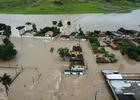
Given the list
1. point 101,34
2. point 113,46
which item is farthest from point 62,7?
point 113,46

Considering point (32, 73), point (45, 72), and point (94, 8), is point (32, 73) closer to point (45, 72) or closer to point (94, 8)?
point (45, 72)

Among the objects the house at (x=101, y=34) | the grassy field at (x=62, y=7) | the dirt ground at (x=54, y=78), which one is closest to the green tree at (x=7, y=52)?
the dirt ground at (x=54, y=78)

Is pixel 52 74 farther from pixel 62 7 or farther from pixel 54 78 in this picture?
pixel 62 7

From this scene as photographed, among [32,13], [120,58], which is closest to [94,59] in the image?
[120,58]

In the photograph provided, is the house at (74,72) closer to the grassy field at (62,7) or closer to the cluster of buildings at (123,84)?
the cluster of buildings at (123,84)

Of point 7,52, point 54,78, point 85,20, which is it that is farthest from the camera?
point 85,20
